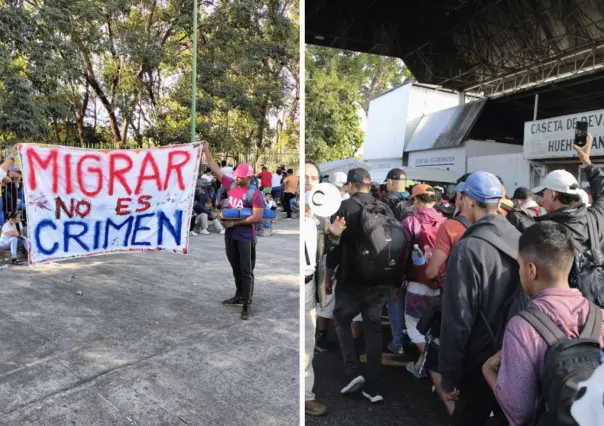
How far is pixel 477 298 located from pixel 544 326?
2.34 feet

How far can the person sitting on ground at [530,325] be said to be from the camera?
5.45 feet

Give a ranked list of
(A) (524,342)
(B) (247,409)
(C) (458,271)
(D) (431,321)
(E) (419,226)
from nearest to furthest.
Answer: (A) (524,342), (C) (458,271), (D) (431,321), (B) (247,409), (E) (419,226)

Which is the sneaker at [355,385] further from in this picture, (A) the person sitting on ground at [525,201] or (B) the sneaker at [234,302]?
(A) the person sitting on ground at [525,201]

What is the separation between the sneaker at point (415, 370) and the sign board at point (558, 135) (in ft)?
32.3

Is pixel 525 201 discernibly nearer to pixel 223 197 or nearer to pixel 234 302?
pixel 234 302

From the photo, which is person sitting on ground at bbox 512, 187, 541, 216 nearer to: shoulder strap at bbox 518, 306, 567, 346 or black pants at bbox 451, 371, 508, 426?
black pants at bbox 451, 371, 508, 426

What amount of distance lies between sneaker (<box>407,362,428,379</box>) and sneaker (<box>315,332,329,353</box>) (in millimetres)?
812

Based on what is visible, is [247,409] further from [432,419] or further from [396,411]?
[432,419]

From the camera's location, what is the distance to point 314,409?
3471 mm

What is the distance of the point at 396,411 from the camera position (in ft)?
11.6

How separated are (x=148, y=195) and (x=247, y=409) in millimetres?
3242

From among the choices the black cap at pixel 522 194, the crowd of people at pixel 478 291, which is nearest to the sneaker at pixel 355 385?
the crowd of people at pixel 478 291

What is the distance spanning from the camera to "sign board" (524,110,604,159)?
462 inches

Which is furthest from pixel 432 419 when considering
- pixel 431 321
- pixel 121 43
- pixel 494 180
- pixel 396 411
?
pixel 121 43
